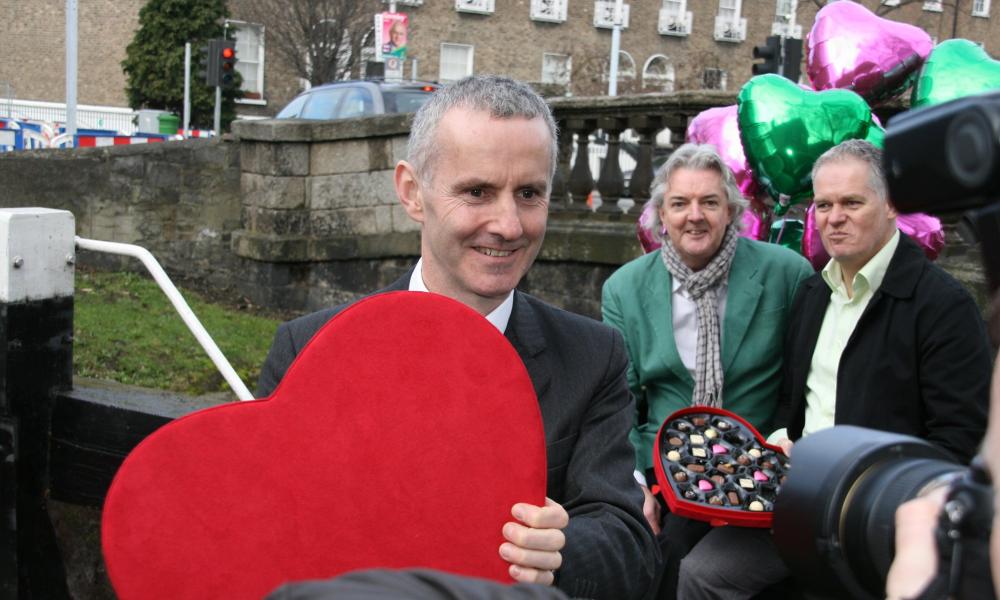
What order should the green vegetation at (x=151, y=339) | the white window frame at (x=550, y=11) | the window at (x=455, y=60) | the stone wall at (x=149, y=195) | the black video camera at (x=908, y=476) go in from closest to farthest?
the black video camera at (x=908, y=476), the green vegetation at (x=151, y=339), the stone wall at (x=149, y=195), the window at (x=455, y=60), the white window frame at (x=550, y=11)

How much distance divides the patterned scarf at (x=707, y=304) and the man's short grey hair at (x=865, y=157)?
465 mm

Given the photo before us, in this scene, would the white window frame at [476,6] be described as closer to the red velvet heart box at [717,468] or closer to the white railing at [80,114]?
the white railing at [80,114]

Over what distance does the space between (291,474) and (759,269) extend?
2.56 metres

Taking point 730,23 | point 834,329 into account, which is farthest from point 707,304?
point 730,23

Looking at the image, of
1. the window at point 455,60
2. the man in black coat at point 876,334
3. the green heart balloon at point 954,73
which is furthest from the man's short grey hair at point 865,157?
the window at point 455,60

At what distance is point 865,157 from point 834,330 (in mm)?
573

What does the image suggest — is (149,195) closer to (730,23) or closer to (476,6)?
(476,6)

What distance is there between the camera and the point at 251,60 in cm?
3142

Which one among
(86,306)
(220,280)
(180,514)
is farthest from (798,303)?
(220,280)

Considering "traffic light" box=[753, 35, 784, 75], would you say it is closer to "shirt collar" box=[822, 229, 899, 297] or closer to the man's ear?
"shirt collar" box=[822, 229, 899, 297]

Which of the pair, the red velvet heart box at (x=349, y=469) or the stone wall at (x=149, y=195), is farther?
the stone wall at (x=149, y=195)

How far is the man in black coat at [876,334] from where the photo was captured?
3250 mm

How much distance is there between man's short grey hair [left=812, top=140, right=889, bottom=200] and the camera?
360 centimetres

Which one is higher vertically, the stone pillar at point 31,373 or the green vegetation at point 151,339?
the stone pillar at point 31,373
